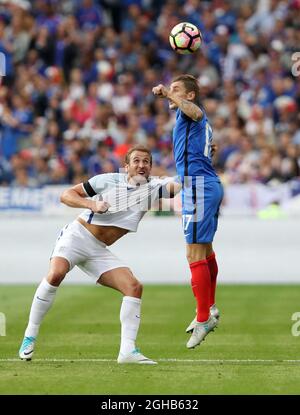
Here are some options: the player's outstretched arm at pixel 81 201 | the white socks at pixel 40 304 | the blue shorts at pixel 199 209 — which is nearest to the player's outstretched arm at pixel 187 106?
the blue shorts at pixel 199 209

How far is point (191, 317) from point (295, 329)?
2092mm

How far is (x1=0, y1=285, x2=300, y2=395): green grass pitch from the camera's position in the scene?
9633mm

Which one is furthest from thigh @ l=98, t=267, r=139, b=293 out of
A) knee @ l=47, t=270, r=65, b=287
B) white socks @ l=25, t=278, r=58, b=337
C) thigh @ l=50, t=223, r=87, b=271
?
white socks @ l=25, t=278, r=58, b=337

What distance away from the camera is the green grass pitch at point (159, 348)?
9.63 m

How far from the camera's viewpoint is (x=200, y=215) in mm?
11859

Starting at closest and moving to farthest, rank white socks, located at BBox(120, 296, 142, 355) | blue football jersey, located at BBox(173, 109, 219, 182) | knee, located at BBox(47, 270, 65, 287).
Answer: white socks, located at BBox(120, 296, 142, 355) → knee, located at BBox(47, 270, 65, 287) → blue football jersey, located at BBox(173, 109, 219, 182)

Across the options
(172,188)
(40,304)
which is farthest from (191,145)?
(40,304)

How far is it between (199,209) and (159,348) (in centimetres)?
177

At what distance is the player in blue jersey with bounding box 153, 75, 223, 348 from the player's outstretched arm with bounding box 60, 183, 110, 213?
4.20ft

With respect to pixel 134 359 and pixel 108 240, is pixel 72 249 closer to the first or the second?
pixel 108 240

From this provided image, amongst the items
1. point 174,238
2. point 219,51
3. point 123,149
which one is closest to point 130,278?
point 174,238

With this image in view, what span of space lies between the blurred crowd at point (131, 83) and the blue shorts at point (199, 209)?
407 inches

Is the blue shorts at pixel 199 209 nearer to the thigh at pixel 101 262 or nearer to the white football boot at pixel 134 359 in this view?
the thigh at pixel 101 262

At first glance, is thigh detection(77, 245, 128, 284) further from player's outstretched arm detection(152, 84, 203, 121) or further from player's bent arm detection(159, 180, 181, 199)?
player's outstretched arm detection(152, 84, 203, 121)
